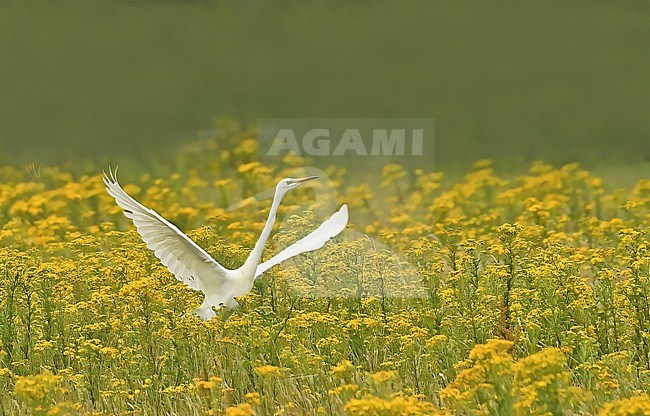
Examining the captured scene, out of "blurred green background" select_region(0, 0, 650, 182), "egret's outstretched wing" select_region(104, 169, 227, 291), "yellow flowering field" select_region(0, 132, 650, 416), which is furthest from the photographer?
"blurred green background" select_region(0, 0, 650, 182)

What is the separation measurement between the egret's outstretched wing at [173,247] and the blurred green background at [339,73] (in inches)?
55.9

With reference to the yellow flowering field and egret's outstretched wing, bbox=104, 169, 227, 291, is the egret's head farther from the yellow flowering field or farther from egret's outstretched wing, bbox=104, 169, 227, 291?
egret's outstretched wing, bbox=104, 169, 227, 291

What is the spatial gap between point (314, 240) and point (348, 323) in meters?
1.08

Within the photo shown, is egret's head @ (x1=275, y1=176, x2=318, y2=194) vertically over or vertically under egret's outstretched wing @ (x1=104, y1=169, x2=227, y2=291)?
over

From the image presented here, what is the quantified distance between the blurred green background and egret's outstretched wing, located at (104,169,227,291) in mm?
1419

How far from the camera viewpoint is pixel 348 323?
3979 millimetres

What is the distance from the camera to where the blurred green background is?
5547 millimetres

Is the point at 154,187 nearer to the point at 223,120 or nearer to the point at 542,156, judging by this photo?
the point at 223,120

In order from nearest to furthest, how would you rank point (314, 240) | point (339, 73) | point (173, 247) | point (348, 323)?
point (348, 323), point (173, 247), point (314, 240), point (339, 73)
